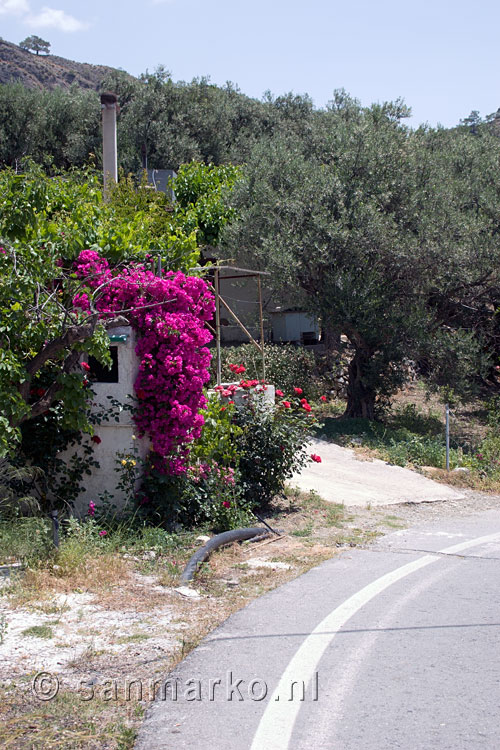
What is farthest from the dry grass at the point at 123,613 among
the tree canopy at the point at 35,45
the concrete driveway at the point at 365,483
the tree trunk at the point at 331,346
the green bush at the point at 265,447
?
the tree canopy at the point at 35,45

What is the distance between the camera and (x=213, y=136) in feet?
100

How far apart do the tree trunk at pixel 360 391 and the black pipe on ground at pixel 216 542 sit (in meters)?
8.56

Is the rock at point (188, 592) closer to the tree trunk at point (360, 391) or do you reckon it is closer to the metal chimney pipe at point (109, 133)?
the metal chimney pipe at point (109, 133)

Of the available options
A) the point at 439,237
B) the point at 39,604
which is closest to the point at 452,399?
the point at 439,237

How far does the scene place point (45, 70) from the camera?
75.8 meters

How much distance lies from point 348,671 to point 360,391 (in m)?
12.6

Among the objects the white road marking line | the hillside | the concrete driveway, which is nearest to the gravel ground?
the concrete driveway

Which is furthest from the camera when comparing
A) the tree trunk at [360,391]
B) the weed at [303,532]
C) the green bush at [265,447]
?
the tree trunk at [360,391]

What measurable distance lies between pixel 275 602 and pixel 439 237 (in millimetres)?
11871

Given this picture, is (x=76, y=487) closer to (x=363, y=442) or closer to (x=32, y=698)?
(x=32, y=698)

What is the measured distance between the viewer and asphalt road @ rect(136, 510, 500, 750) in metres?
3.73

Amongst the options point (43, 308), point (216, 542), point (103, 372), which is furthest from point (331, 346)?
point (43, 308)

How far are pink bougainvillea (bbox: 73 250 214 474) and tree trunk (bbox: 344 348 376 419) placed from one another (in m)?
8.99

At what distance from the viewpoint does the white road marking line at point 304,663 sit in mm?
3719
